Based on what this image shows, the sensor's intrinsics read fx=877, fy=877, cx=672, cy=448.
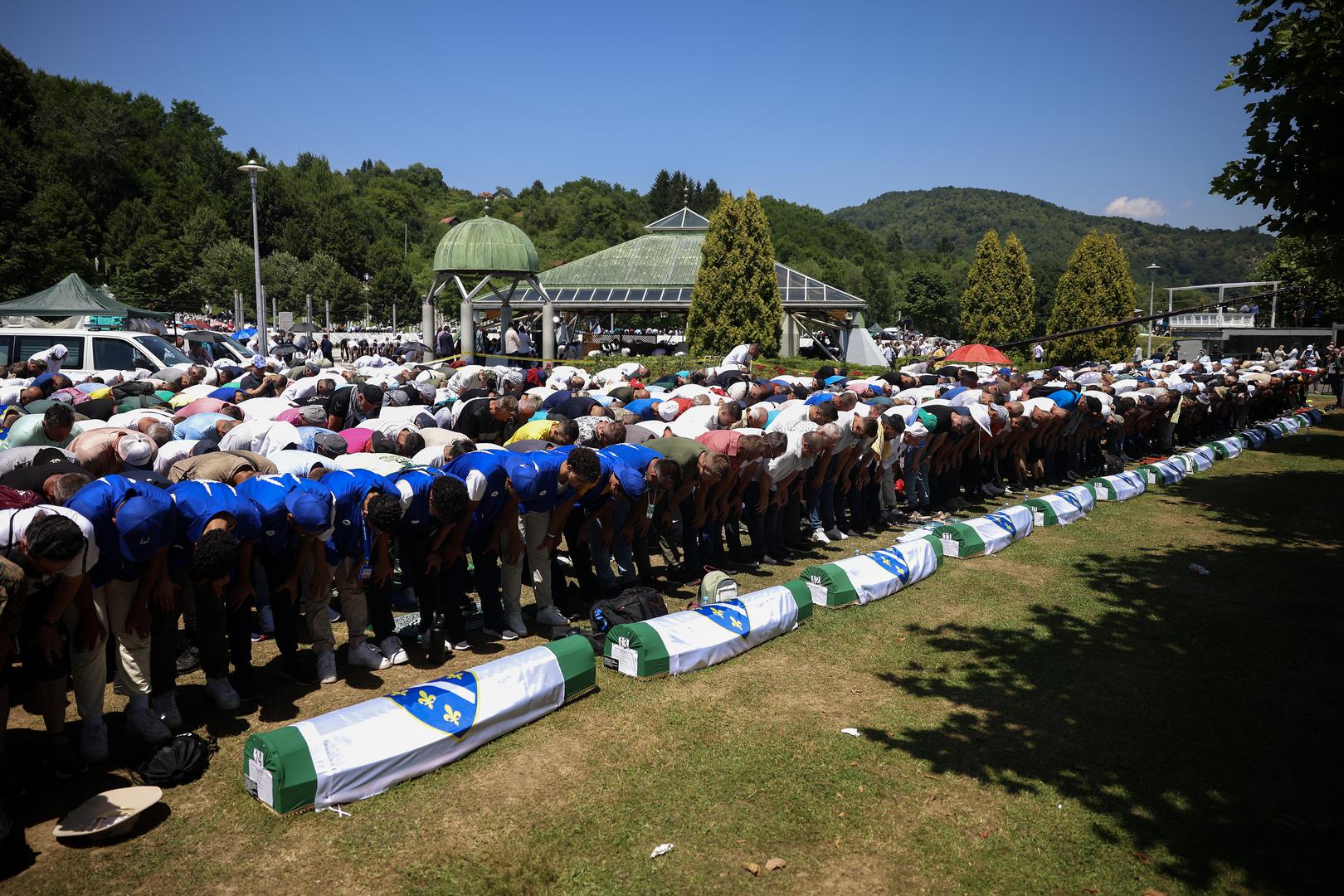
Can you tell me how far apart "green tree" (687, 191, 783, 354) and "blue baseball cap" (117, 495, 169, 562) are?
76.5ft

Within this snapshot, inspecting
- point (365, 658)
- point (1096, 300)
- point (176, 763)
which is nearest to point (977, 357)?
point (1096, 300)

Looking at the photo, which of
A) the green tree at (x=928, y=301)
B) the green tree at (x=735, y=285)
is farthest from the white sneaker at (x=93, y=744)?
the green tree at (x=928, y=301)

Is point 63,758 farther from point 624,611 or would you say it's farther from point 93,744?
point 624,611

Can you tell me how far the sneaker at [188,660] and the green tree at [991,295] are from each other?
3814 centimetres

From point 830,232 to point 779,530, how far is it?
120 metres

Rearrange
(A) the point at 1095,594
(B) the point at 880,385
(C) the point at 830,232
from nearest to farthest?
(A) the point at 1095,594 < (B) the point at 880,385 < (C) the point at 830,232

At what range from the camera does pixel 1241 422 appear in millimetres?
25125

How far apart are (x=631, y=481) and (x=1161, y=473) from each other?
13110 mm

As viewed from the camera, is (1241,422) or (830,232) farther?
(830,232)

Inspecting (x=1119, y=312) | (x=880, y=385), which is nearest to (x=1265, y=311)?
(x=1119, y=312)

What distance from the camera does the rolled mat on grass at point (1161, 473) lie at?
16406 millimetres

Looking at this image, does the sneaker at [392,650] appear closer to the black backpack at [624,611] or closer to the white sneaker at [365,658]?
the white sneaker at [365,658]

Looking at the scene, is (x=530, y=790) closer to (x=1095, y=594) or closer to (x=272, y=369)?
(x=1095, y=594)

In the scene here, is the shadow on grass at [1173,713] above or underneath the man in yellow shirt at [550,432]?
underneath
